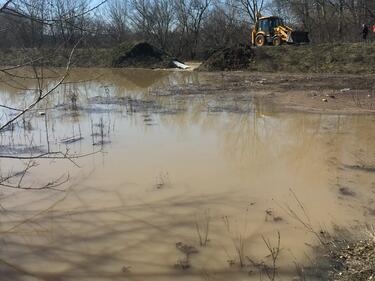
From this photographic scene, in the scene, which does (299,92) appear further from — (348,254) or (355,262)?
(355,262)

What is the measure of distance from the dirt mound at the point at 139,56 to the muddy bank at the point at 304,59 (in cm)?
503

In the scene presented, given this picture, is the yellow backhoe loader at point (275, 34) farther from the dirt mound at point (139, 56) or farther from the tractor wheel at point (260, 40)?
the dirt mound at point (139, 56)

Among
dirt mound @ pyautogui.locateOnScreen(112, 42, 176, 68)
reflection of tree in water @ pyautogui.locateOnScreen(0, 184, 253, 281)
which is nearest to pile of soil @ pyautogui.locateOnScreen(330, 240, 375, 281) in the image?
reflection of tree in water @ pyautogui.locateOnScreen(0, 184, 253, 281)

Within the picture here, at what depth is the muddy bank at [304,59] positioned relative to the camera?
2323 centimetres

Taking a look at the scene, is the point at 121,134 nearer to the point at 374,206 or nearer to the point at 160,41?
the point at 374,206

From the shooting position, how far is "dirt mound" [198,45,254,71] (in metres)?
27.2

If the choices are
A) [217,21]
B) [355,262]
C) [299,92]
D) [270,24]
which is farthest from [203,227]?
[217,21]

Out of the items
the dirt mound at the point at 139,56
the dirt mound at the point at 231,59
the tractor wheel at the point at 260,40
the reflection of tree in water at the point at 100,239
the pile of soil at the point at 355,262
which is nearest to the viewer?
the pile of soil at the point at 355,262

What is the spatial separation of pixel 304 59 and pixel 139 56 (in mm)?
12625

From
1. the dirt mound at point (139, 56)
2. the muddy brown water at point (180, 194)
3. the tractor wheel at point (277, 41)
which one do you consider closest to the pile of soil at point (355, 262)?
the muddy brown water at point (180, 194)

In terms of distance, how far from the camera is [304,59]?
25000mm

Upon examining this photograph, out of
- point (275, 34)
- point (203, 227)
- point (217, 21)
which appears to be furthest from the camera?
point (217, 21)

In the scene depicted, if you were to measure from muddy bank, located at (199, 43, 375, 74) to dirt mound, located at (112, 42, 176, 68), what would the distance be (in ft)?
16.5

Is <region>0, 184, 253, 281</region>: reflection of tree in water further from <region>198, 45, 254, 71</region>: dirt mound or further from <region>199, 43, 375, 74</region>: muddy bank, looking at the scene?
<region>198, 45, 254, 71</region>: dirt mound
